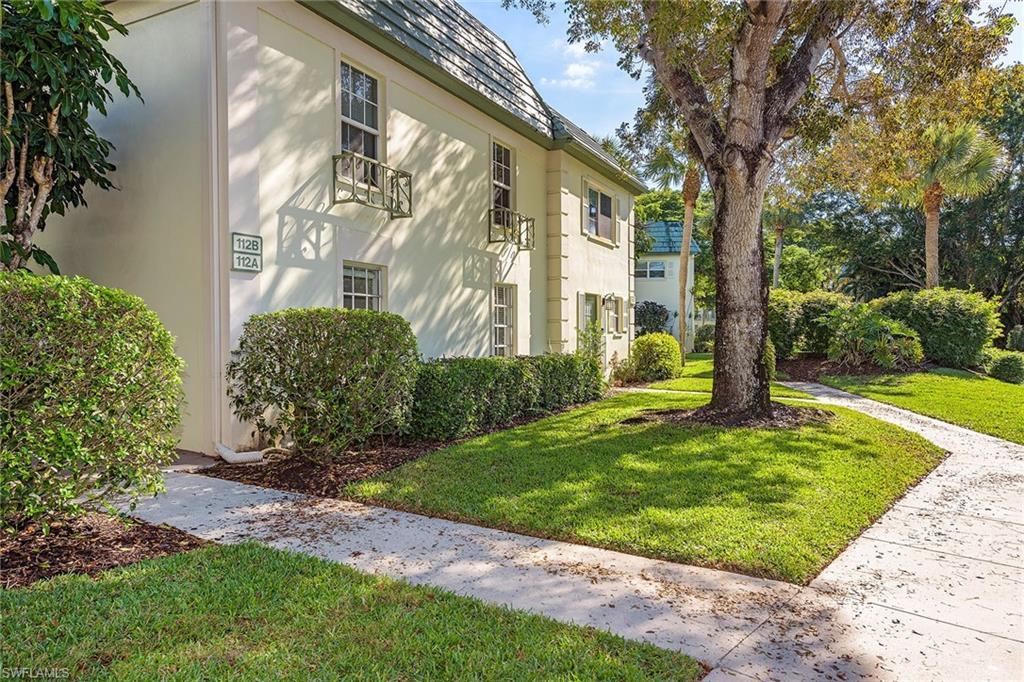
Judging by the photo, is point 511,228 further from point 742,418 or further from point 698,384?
point 698,384

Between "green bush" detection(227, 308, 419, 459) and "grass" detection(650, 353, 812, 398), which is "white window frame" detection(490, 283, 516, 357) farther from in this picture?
"green bush" detection(227, 308, 419, 459)

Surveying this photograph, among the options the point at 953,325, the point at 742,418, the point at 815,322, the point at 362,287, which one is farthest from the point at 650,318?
the point at 362,287

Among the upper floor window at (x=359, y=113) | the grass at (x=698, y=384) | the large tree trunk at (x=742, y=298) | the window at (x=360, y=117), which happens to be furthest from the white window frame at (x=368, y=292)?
the grass at (x=698, y=384)

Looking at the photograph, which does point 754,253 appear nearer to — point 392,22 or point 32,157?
point 392,22

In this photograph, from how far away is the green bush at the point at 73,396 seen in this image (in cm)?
354

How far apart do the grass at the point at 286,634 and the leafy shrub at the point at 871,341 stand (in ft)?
51.6

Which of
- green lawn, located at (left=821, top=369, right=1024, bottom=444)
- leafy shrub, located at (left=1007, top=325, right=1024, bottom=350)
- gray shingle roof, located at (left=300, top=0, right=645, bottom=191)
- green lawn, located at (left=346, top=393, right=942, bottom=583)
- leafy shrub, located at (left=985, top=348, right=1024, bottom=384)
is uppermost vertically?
gray shingle roof, located at (left=300, top=0, right=645, bottom=191)

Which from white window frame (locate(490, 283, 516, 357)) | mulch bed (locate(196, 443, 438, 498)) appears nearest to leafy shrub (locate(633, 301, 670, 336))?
white window frame (locate(490, 283, 516, 357))

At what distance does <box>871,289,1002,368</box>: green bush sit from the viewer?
53.7 feet

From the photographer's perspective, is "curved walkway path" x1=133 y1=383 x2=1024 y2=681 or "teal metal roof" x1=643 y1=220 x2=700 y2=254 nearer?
"curved walkway path" x1=133 y1=383 x2=1024 y2=681

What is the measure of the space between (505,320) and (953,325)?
42.5 feet

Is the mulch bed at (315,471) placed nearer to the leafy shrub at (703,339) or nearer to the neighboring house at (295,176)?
the neighboring house at (295,176)

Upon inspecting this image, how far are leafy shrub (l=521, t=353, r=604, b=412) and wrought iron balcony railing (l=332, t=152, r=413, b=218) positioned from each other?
3.33 m

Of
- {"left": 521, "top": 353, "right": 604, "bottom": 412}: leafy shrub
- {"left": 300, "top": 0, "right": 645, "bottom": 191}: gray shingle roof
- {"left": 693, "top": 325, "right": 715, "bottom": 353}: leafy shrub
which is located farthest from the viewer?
{"left": 693, "top": 325, "right": 715, "bottom": 353}: leafy shrub
